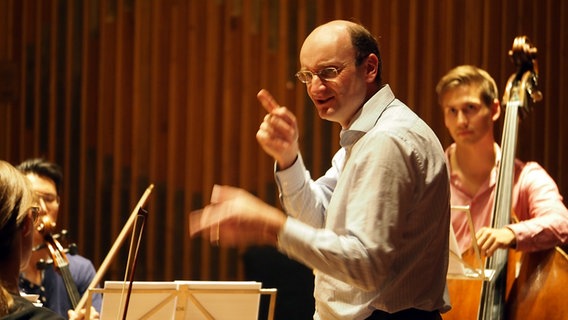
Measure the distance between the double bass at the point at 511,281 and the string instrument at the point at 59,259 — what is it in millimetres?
1317

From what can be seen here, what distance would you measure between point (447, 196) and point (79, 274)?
2021mm

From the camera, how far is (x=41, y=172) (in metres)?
3.86

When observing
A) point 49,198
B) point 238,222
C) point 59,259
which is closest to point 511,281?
point 238,222

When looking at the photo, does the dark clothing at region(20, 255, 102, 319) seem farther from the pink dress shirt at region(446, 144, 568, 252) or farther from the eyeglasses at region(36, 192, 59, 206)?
the pink dress shirt at region(446, 144, 568, 252)

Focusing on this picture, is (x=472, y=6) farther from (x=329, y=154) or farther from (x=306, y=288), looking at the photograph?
(x=306, y=288)

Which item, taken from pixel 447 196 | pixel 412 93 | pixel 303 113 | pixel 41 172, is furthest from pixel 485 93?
pixel 41 172

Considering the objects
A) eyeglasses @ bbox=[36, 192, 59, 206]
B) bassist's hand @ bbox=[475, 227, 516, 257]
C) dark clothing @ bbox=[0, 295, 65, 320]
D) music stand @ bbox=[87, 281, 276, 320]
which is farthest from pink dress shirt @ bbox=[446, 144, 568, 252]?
dark clothing @ bbox=[0, 295, 65, 320]

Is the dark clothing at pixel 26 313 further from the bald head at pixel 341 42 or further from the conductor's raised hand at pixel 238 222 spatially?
the bald head at pixel 341 42

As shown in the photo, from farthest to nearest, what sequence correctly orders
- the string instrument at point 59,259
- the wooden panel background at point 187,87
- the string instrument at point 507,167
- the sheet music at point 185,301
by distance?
the wooden panel background at point 187,87 < the string instrument at point 59,259 < the string instrument at point 507,167 < the sheet music at point 185,301

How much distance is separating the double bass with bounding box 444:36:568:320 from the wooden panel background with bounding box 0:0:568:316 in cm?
118

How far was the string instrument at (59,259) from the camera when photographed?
331 cm

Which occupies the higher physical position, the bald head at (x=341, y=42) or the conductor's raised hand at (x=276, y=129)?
the bald head at (x=341, y=42)

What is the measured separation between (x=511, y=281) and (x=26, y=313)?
181 centimetres

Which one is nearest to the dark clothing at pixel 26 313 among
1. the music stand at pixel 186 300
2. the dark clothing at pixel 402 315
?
the dark clothing at pixel 402 315
